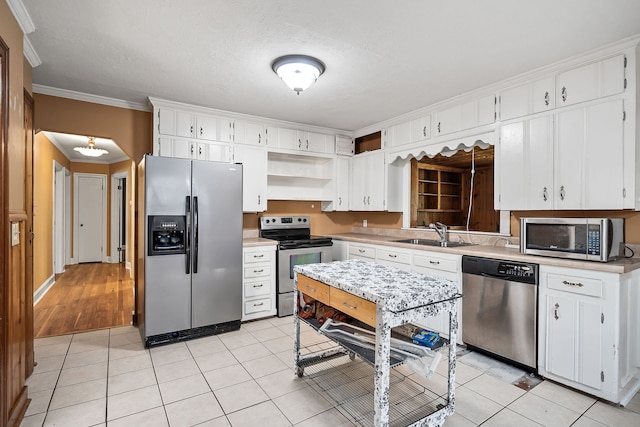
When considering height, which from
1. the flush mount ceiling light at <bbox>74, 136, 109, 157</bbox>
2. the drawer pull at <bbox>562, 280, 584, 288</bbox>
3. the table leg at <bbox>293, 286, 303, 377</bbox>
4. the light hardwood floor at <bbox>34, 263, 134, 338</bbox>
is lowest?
the light hardwood floor at <bbox>34, 263, 134, 338</bbox>

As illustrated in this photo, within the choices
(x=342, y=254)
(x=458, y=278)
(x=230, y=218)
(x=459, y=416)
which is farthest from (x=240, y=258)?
(x=459, y=416)

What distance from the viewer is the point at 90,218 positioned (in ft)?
24.5

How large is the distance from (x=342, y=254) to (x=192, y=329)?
80.6 inches

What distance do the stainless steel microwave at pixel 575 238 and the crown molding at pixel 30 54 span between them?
157 inches

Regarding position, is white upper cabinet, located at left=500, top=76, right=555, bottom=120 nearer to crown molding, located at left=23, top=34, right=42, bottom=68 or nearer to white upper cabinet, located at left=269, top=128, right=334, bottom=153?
white upper cabinet, located at left=269, top=128, right=334, bottom=153

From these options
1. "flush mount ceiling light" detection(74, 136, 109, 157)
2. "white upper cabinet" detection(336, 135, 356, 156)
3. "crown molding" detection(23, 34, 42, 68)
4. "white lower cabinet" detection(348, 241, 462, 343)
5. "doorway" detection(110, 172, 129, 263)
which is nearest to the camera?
"crown molding" detection(23, 34, 42, 68)

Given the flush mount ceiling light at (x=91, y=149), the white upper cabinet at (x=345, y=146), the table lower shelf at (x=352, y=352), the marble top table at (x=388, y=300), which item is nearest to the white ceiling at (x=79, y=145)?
the flush mount ceiling light at (x=91, y=149)

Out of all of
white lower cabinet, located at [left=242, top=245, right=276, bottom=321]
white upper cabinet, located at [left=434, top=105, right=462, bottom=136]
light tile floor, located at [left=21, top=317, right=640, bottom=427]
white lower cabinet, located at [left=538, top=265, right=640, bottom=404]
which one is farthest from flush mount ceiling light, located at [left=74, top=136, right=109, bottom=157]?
white lower cabinet, located at [left=538, top=265, right=640, bottom=404]

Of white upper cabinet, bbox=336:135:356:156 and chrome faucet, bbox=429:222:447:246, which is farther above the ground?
white upper cabinet, bbox=336:135:356:156

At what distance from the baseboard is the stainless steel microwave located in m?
5.88

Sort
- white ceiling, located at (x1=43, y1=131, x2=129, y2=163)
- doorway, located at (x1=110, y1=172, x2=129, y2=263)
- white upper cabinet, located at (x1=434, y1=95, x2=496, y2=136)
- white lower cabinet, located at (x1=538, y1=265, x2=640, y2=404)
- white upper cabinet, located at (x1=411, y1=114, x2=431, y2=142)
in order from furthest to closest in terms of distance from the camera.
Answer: doorway, located at (x1=110, y1=172, x2=129, y2=263), white ceiling, located at (x1=43, y1=131, x2=129, y2=163), white upper cabinet, located at (x1=411, y1=114, x2=431, y2=142), white upper cabinet, located at (x1=434, y1=95, x2=496, y2=136), white lower cabinet, located at (x1=538, y1=265, x2=640, y2=404)

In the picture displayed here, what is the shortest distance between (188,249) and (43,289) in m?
3.38

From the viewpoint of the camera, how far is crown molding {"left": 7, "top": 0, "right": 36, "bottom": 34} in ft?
6.35

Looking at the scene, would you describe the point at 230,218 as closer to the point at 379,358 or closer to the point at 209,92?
the point at 209,92
